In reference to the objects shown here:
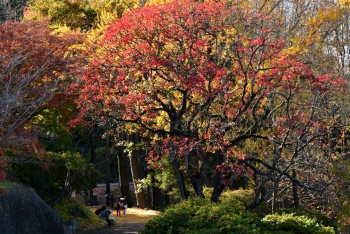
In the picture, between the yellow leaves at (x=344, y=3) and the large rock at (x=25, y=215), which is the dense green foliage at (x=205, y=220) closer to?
the large rock at (x=25, y=215)

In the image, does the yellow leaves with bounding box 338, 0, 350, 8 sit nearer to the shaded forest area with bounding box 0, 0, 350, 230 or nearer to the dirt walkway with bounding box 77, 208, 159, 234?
the shaded forest area with bounding box 0, 0, 350, 230

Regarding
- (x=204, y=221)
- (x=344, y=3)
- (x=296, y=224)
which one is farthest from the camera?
(x=344, y=3)

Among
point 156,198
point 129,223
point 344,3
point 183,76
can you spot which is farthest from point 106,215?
point 344,3

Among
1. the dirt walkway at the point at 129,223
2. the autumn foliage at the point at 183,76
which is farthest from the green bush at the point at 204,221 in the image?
the dirt walkway at the point at 129,223

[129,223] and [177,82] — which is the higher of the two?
[177,82]

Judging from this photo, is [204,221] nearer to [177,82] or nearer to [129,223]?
[177,82]

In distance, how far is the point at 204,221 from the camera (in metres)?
12.6

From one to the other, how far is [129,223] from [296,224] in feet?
36.3

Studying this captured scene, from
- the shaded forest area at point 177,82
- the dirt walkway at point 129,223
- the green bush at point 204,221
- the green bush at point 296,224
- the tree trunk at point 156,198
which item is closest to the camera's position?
the green bush at point 204,221

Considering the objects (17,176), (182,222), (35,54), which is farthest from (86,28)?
(182,222)

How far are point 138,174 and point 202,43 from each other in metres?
15.7

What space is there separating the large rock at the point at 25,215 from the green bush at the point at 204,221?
13.3ft

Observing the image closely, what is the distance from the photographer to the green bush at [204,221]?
40.0 ft

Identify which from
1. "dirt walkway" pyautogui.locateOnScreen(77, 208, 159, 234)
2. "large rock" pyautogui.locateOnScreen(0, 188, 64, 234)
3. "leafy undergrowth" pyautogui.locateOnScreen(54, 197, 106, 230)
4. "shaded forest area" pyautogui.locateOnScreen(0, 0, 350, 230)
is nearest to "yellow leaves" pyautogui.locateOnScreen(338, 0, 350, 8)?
"shaded forest area" pyautogui.locateOnScreen(0, 0, 350, 230)
